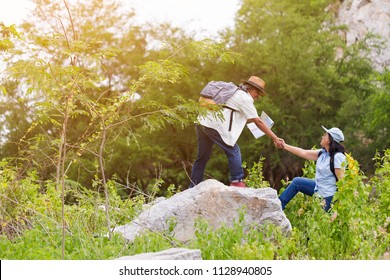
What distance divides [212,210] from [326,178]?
1.56m

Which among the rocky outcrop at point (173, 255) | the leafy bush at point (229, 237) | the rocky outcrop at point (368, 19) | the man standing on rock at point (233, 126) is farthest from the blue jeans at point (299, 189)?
the rocky outcrop at point (368, 19)

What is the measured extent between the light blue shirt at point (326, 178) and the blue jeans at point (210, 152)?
103 centimetres

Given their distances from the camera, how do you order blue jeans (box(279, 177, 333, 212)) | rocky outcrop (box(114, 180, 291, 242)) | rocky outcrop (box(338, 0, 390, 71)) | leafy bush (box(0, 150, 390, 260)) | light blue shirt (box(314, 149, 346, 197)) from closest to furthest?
leafy bush (box(0, 150, 390, 260)) < rocky outcrop (box(114, 180, 291, 242)) < light blue shirt (box(314, 149, 346, 197)) < blue jeans (box(279, 177, 333, 212)) < rocky outcrop (box(338, 0, 390, 71))

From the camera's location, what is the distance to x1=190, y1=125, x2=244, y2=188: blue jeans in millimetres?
10070

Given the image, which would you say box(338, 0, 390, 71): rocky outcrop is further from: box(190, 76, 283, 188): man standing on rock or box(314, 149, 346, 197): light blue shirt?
box(314, 149, 346, 197): light blue shirt

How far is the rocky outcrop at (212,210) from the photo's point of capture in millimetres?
8992

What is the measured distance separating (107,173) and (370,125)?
11.3 metres

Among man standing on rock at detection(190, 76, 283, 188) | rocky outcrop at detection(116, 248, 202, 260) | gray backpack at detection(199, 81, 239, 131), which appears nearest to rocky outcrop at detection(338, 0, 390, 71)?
man standing on rock at detection(190, 76, 283, 188)

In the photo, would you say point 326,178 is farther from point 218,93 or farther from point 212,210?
point 218,93

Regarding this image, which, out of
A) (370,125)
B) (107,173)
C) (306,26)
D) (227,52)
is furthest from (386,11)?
(227,52)

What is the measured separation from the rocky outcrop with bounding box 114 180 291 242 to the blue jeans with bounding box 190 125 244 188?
0.74m

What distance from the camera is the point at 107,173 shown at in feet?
110

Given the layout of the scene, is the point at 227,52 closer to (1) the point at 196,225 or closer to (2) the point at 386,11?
(1) the point at 196,225

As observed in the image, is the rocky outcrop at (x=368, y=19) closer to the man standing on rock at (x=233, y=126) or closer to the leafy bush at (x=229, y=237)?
the man standing on rock at (x=233, y=126)
